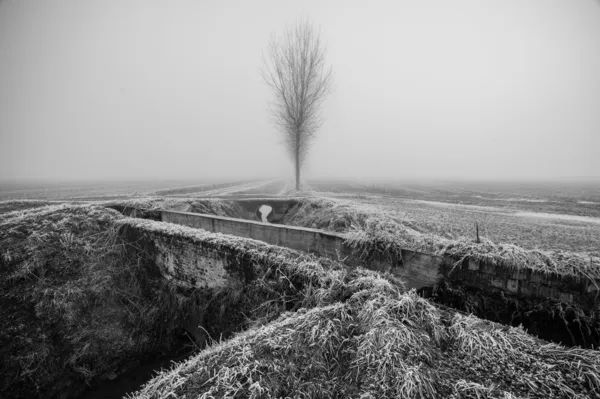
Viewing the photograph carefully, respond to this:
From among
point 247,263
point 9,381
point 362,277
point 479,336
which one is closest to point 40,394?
point 9,381

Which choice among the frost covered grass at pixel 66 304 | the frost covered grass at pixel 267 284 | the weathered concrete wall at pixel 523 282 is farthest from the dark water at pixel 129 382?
A: the weathered concrete wall at pixel 523 282

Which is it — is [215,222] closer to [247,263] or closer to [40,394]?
[247,263]

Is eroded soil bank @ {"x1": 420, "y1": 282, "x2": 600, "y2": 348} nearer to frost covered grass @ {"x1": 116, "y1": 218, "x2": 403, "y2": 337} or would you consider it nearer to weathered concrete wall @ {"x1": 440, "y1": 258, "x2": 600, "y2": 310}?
weathered concrete wall @ {"x1": 440, "y1": 258, "x2": 600, "y2": 310}

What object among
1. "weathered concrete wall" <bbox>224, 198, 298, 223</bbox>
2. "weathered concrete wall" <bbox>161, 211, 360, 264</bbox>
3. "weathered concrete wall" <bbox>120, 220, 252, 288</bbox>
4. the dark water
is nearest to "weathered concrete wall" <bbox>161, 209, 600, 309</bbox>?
"weathered concrete wall" <bbox>161, 211, 360, 264</bbox>

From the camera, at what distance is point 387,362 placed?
76.8 inches

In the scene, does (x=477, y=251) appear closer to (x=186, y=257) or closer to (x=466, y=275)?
(x=466, y=275)

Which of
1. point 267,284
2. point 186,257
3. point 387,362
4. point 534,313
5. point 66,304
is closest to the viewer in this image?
point 387,362

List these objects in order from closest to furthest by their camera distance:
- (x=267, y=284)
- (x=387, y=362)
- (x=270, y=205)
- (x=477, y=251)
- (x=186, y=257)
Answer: (x=387, y=362)
(x=477, y=251)
(x=267, y=284)
(x=186, y=257)
(x=270, y=205)

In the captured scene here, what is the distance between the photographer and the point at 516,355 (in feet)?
6.74

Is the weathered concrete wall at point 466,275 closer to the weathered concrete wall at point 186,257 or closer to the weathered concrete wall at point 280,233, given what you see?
the weathered concrete wall at point 280,233

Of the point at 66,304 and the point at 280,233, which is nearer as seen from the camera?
the point at 66,304

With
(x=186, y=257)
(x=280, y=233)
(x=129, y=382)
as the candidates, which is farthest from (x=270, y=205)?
(x=129, y=382)

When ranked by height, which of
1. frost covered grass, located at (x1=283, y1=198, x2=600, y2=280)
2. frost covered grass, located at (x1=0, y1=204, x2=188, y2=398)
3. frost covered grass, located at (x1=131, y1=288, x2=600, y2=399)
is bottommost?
frost covered grass, located at (x1=0, y1=204, x2=188, y2=398)

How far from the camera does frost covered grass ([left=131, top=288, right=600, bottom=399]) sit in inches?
70.1
